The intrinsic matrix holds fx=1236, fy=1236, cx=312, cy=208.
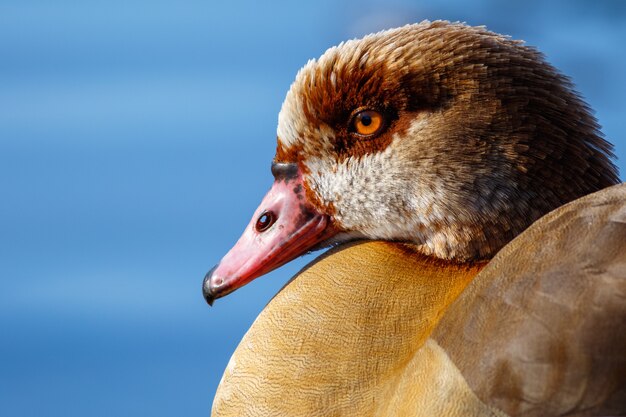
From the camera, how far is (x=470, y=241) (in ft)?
6.01

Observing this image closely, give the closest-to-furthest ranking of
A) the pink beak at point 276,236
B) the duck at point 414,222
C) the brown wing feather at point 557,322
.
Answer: the brown wing feather at point 557,322 → the duck at point 414,222 → the pink beak at point 276,236

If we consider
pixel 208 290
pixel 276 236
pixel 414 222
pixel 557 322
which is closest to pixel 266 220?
pixel 276 236

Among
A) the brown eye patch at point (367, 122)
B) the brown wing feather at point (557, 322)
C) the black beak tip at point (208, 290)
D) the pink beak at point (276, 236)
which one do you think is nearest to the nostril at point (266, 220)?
the pink beak at point (276, 236)

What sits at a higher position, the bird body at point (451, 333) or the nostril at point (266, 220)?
the nostril at point (266, 220)

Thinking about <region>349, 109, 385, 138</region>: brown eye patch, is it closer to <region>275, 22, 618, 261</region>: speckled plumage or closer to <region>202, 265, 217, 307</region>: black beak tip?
<region>275, 22, 618, 261</region>: speckled plumage

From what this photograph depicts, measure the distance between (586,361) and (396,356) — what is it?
1.07 feet

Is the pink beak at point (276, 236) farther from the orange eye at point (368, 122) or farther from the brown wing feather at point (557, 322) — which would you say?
the brown wing feather at point (557, 322)

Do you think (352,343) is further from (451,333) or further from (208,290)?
(208,290)

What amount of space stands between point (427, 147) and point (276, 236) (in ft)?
0.98

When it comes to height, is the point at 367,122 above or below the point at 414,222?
above

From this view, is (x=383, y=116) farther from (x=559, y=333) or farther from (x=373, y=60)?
(x=559, y=333)

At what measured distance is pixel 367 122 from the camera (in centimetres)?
190

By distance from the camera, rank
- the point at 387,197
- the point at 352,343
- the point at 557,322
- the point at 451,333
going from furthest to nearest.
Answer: the point at 387,197
the point at 352,343
the point at 451,333
the point at 557,322

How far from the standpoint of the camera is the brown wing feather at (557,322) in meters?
1.49
